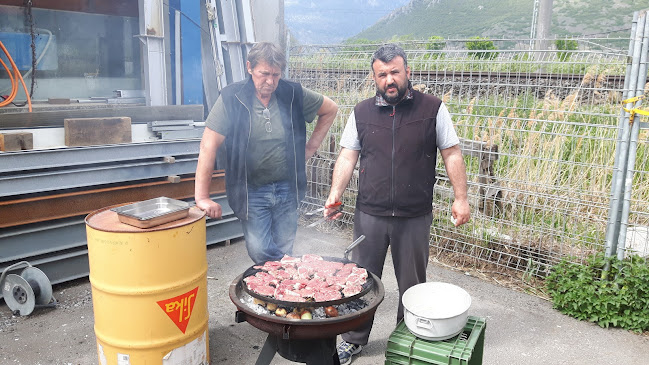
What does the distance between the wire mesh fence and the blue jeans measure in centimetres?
219

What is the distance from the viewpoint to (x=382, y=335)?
4.12m

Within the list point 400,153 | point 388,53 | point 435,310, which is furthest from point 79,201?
point 435,310

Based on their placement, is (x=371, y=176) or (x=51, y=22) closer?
(x=371, y=176)

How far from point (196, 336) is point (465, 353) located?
65.7 inches

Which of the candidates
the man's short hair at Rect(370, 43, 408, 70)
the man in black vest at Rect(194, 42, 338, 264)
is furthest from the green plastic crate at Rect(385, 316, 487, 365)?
the man's short hair at Rect(370, 43, 408, 70)

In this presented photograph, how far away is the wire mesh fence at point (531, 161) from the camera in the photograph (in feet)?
15.4

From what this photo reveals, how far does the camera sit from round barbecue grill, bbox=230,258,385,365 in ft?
8.41

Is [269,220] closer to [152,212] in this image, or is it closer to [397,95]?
[152,212]

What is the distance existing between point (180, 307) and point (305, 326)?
0.95 m

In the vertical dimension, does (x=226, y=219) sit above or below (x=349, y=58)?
below

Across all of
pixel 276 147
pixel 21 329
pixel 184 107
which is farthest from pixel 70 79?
pixel 276 147

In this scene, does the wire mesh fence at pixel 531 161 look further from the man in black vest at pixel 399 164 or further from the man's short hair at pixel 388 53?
the man's short hair at pixel 388 53

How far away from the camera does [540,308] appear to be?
15.1 ft

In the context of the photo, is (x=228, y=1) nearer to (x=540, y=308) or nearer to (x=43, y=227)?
(x=43, y=227)
